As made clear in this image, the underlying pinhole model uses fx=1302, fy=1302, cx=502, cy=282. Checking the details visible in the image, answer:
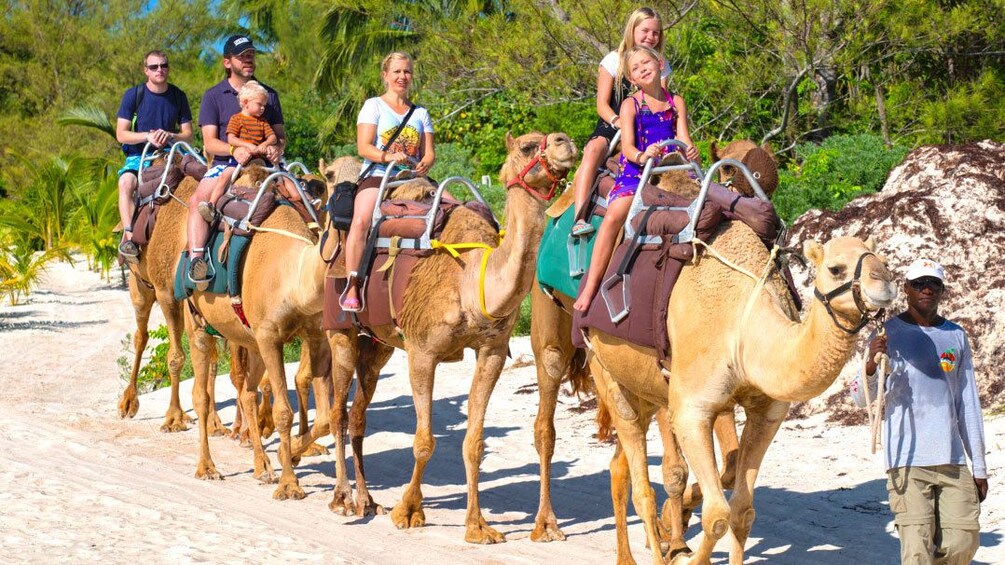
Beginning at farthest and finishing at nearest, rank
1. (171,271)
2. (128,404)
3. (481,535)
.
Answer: (128,404)
(171,271)
(481,535)

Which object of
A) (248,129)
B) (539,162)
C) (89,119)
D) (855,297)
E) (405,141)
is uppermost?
(89,119)

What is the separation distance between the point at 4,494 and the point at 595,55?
450 inches

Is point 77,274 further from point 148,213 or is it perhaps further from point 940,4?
point 940,4

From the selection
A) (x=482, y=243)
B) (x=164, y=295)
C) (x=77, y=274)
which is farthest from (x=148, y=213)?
(x=77, y=274)

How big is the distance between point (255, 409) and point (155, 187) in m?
2.96

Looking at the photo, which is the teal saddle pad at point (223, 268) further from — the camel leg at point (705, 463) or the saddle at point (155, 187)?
the camel leg at point (705, 463)

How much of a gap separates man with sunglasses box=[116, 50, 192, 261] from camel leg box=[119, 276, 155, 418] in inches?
39.9

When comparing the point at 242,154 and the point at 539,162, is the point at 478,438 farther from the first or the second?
the point at 242,154

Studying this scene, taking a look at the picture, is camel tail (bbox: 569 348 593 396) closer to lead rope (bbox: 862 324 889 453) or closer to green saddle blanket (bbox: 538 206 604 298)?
green saddle blanket (bbox: 538 206 604 298)

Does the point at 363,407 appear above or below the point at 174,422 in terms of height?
above

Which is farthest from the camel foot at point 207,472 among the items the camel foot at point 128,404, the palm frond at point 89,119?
the palm frond at point 89,119

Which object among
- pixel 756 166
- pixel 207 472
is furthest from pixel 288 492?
pixel 756 166

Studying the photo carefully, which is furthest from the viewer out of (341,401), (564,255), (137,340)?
(137,340)

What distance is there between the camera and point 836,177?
1523 cm
